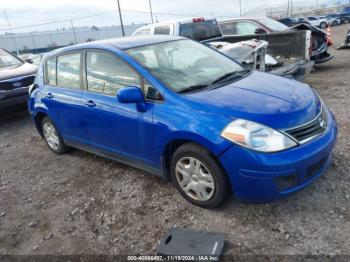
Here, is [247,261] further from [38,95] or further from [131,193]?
[38,95]

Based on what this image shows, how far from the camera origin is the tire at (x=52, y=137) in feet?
16.3

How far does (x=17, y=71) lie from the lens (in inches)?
289

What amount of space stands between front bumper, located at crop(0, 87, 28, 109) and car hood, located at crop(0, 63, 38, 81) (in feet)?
1.03

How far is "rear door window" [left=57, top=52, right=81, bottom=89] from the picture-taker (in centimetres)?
419

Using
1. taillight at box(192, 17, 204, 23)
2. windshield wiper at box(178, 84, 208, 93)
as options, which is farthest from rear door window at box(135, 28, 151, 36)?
windshield wiper at box(178, 84, 208, 93)

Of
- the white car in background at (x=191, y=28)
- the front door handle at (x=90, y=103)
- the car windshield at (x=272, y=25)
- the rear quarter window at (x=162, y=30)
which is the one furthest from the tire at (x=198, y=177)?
the car windshield at (x=272, y=25)

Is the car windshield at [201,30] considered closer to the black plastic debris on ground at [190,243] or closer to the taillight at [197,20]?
the taillight at [197,20]

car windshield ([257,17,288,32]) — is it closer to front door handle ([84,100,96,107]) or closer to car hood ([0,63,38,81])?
car hood ([0,63,38,81])

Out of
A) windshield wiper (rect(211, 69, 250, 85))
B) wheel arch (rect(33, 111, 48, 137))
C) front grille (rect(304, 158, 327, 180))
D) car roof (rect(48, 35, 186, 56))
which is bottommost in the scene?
wheel arch (rect(33, 111, 48, 137))

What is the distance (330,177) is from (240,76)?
1438 millimetres

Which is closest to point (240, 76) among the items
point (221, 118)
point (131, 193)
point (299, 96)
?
point (299, 96)

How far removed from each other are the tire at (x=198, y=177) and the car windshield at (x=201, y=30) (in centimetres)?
604

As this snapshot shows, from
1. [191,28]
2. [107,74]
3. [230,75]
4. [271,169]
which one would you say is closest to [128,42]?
[107,74]

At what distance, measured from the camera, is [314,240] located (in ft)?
8.78
